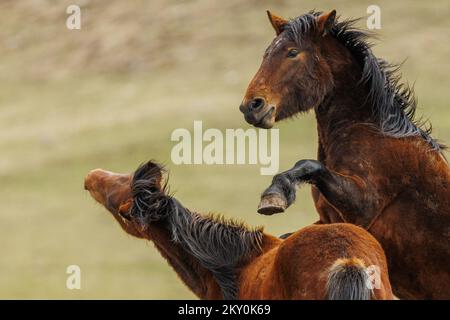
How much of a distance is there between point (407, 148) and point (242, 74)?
3365cm

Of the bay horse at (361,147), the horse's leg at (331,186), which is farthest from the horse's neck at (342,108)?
the horse's leg at (331,186)

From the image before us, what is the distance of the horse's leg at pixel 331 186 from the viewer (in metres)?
8.68

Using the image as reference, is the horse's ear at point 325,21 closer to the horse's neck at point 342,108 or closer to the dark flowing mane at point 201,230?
the horse's neck at point 342,108

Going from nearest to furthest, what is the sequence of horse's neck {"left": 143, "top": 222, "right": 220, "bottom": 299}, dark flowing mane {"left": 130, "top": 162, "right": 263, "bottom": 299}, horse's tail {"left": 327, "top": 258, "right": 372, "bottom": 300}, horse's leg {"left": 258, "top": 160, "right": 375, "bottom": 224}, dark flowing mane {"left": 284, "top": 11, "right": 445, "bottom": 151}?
horse's tail {"left": 327, "top": 258, "right": 372, "bottom": 300}, dark flowing mane {"left": 130, "top": 162, "right": 263, "bottom": 299}, horse's neck {"left": 143, "top": 222, "right": 220, "bottom": 299}, horse's leg {"left": 258, "top": 160, "right": 375, "bottom": 224}, dark flowing mane {"left": 284, "top": 11, "right": 445, "bottom": 151}

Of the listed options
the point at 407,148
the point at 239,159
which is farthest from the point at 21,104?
the point at 407,148

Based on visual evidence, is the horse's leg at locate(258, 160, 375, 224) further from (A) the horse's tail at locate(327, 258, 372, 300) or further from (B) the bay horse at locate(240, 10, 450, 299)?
(A) the horse's tail at locate(327, 258, 372, 300)

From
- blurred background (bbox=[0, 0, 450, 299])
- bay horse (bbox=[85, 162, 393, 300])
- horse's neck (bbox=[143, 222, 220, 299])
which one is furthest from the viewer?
blurred background (bbox=[0, 0, 450, 299])

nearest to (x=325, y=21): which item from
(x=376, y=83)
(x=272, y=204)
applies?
(x=376, y=83)

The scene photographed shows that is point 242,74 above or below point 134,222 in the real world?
above

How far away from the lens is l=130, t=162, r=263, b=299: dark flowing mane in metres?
8.04

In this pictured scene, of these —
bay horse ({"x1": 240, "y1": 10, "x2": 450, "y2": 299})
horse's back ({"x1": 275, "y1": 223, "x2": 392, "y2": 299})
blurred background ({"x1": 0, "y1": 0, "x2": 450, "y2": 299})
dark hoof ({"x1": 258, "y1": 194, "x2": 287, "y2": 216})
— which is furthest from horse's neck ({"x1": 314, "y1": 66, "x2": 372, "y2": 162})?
blurred background ({"x1": 0, "y1": 0, "x2": 450, "y2": 299})

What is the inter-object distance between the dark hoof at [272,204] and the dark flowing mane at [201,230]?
0.18m
